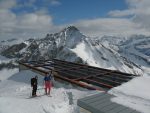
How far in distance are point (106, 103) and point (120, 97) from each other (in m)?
2.60

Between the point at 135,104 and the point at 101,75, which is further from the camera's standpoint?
the point at 101,75

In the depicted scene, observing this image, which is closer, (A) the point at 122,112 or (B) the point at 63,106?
(A) the point at 122,112

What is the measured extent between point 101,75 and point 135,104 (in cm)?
Result: 1813

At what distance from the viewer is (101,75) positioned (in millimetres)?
35500

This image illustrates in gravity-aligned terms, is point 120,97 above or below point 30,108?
above

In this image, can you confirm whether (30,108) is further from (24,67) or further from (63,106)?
(24,67)

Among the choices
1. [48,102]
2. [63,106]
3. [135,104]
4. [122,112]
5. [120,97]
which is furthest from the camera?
[48,102]

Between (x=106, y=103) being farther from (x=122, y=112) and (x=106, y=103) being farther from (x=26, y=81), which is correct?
(x=26, y=81)

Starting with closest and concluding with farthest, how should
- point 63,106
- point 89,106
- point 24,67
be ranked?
1. point 89,106
2. point 63,106
3. point 24,67

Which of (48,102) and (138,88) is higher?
(138,88)

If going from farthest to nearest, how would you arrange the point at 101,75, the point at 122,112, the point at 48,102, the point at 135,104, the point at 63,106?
the point at 101,75, the point at 48,102, the point at 63,106, the point at 135,104, the point at 122,112

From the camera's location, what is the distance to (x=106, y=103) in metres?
16.8

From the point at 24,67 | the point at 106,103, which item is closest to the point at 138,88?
the point at 106,103

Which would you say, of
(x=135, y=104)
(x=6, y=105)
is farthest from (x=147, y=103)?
(x=6, y=105)
